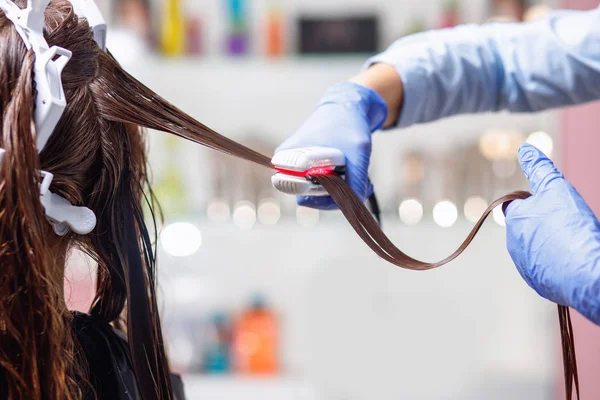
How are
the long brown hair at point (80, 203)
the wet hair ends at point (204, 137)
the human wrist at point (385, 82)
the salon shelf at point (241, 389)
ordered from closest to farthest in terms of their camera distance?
the long brown hair at point (80, 203) < the wet hair ends at point (204, 137) < the human wrist at point (385, 82) < the salon shelf at point (241, 389)

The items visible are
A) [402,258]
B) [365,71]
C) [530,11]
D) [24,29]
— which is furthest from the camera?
[530,11]

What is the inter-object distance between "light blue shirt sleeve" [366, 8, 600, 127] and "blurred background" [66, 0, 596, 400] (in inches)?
38.5

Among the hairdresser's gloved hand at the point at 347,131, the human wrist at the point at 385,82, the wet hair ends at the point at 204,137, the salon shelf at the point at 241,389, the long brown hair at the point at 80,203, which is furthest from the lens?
the salon shelf at the point at 241,389

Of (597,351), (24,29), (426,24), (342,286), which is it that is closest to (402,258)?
(24,29)

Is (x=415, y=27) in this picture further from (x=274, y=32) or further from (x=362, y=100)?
(x=362, y=100)

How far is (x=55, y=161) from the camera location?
662mm

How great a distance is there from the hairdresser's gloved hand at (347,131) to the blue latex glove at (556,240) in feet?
0.74

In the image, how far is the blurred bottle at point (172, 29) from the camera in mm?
2088

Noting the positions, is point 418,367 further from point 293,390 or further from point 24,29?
point 24,29

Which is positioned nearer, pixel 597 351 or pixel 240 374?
pixel 597 351

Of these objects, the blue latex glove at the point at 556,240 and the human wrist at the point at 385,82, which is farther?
the human wrist at the point at 385,82

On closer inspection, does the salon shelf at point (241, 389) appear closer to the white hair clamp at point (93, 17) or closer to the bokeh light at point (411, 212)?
the bokeh light at point (411, 212)

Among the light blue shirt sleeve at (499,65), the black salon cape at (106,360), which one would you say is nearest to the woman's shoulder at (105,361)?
the black salon cape at (106,360)

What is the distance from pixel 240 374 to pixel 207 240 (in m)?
0.43
